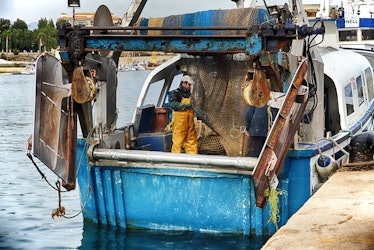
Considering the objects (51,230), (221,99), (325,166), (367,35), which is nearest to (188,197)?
(325,166)

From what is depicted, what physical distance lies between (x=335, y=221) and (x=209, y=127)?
599cm

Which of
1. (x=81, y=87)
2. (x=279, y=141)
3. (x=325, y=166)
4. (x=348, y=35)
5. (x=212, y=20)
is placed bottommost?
(x=325, y=166)

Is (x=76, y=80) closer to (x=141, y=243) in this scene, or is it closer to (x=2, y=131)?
(x=141, y=243)

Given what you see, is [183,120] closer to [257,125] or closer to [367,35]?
[257,125]

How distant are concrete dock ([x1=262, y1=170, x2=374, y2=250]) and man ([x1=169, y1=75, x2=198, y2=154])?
122 inches

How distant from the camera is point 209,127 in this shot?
14164 mm

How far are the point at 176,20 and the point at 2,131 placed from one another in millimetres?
21943

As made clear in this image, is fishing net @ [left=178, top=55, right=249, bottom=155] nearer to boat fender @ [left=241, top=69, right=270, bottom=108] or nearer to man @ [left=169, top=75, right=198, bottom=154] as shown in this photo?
man @ [left=169, top=75, right=198, bottom=154]

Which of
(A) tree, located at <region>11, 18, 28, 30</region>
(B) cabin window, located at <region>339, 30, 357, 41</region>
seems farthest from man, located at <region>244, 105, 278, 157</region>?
(A) tree, located at <region>11, 18, 28, 30</region>

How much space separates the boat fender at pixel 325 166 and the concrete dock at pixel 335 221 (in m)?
1.52

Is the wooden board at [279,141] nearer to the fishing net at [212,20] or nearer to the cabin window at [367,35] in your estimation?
the fishing net at [212,20]

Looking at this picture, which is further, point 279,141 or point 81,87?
point 81,87

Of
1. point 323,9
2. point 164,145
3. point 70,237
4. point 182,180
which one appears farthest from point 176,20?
point 323,9

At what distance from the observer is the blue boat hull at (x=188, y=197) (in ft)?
39.5
